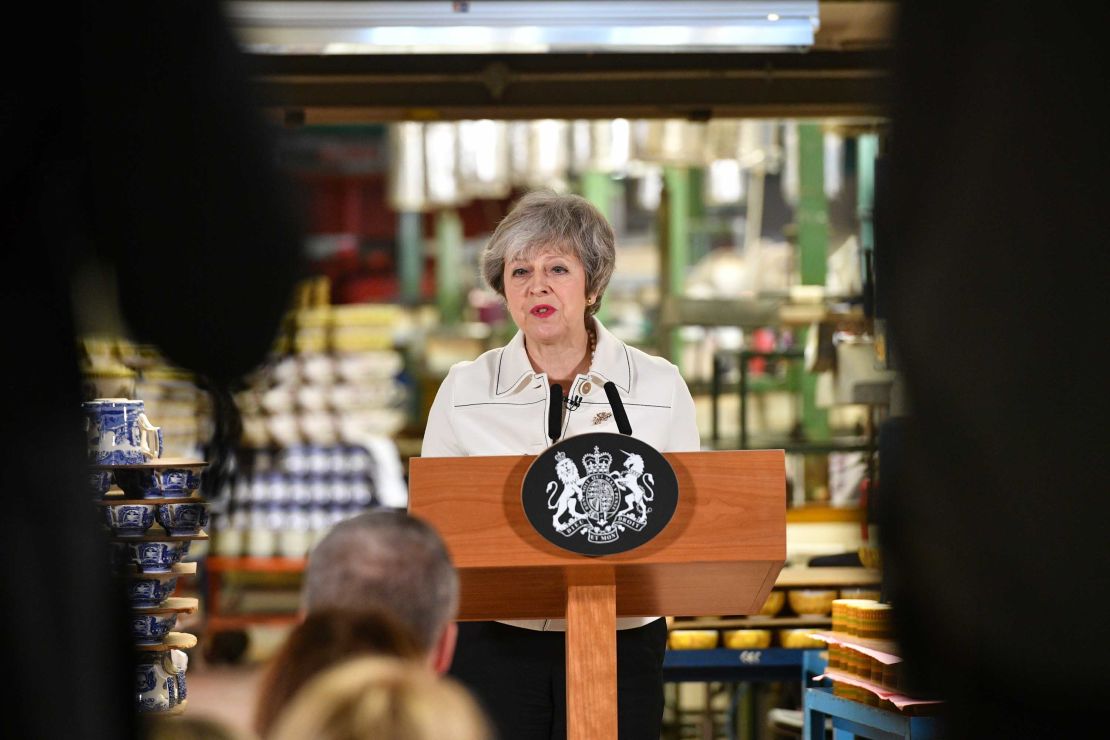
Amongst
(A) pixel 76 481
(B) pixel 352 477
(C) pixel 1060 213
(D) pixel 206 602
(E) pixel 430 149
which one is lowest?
(D) pixel 206 602

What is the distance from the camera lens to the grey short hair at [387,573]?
1.38 m

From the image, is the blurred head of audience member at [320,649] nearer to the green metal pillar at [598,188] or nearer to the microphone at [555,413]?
the microphone at [555,413]

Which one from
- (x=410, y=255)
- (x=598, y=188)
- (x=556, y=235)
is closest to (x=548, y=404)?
(x=556, y=235)

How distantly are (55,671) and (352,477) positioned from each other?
214 inches

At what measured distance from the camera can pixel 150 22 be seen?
3.80 feet

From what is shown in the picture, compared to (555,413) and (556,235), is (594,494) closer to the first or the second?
(555,413)

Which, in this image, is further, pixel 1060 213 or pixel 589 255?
pixel 589 255

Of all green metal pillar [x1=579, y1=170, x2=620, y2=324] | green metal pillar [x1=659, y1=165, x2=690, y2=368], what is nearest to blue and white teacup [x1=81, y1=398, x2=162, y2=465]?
green metal pillar [x1=659, y1=165, x2=690, y2=368]

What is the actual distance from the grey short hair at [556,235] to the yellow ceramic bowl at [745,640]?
6.74 ft

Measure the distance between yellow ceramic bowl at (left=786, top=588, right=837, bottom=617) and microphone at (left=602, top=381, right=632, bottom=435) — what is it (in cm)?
230

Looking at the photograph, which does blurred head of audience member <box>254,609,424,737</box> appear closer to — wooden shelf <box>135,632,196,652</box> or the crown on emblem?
the crown on emblem

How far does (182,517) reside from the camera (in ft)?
8.25

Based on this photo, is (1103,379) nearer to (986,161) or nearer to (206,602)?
(986,161)

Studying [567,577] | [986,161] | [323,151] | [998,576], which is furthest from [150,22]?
[323,151]
